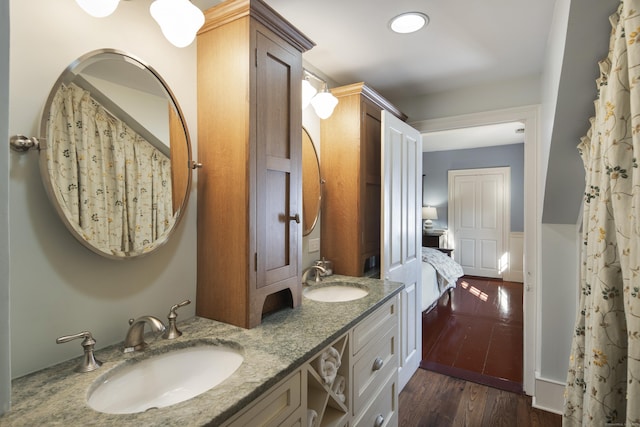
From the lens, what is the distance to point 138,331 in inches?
42.4

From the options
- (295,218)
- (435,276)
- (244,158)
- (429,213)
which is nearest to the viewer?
(244,158)

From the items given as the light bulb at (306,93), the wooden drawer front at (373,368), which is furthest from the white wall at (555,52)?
the wooden drawer front at (373,368)

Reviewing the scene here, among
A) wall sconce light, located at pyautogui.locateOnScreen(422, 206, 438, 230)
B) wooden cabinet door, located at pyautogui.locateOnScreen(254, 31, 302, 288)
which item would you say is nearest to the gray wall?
wall sconce light, located at pyautogui.locateOnScreen(422, 206, 438, 230)

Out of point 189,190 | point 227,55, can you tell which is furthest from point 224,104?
point 189,190

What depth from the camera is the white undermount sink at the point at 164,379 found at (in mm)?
920

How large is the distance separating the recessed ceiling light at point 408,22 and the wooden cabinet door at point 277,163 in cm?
63

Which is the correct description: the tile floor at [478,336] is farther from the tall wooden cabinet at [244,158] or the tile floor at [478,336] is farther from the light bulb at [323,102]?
the light bulb at [323,102]

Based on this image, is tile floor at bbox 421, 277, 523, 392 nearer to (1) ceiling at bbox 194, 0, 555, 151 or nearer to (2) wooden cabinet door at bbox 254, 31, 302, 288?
(2) wooden cabinet door at bbox 254, 31, 302, 288

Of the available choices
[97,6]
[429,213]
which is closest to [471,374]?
[97,6]

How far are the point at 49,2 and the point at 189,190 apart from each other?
0.71 meters

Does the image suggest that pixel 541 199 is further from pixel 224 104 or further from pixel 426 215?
pixel 426 215

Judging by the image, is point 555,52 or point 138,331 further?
point 555,52

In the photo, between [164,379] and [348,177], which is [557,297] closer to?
[348,177]

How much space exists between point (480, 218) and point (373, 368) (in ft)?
17.0
